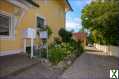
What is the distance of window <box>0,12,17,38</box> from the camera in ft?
36.1

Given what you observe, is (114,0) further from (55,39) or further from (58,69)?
(58,69)

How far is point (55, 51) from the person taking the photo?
1425 cm

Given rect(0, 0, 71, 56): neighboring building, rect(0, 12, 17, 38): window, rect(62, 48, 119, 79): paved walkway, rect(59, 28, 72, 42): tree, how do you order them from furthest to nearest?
rect(59, 28, 72, 42): tree → rect(0, 12, 17, 38): window → rect(0, 0, 71, 56): neighboring building → rect(62, 48, 119, 79): paved walkway

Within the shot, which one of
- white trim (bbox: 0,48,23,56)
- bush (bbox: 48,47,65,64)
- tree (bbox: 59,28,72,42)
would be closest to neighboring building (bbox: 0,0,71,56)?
white trim (bbox: 0,48,23,56)

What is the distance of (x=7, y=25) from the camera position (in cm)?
1160

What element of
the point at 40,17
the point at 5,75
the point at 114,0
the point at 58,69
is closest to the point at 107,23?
the point at 114,0

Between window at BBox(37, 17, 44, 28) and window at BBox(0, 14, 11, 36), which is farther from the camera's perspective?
window at BBox(37, 17, 44, 28)

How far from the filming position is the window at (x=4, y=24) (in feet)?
36.1

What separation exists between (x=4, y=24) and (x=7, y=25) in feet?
0.94

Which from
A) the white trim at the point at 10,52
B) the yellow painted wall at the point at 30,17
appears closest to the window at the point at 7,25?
the yellow painted wall at the point at 30,17

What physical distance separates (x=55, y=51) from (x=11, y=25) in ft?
11.6

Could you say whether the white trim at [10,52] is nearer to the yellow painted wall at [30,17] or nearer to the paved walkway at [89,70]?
the yellow painted wall at [30,17]

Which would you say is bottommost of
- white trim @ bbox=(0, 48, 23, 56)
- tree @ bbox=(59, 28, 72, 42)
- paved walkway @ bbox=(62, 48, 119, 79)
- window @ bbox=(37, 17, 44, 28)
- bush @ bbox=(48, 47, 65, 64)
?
paved walkway @ bbox=(62, 48, 119, 79)

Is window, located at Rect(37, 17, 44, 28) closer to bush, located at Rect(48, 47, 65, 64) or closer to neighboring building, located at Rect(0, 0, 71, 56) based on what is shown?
neighboring building, located at Rect(0, 0, 71, 56)
